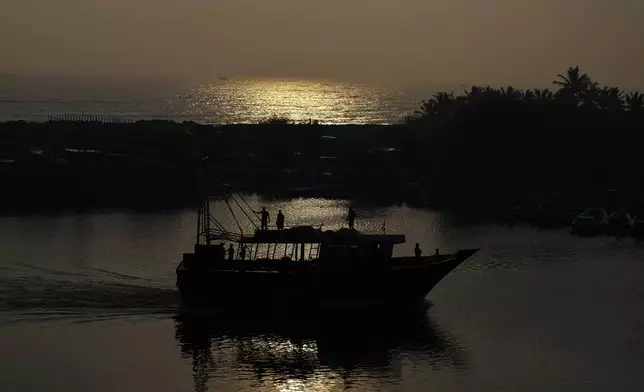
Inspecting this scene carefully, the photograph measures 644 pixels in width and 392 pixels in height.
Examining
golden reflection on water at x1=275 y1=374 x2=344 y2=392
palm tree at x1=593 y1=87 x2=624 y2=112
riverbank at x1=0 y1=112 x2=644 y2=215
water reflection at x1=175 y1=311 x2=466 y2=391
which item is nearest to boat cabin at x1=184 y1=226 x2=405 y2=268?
water reflection at x1=175 y1=311 x2=466 y2=391

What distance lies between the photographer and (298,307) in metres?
48.1

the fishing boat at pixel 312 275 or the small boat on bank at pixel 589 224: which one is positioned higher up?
the small boat on bank at pixel 589 224

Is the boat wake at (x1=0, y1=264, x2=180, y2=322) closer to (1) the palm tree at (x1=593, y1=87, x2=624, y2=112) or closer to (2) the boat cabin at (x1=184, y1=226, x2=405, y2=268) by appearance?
(2) the boat cabin at (x1=184, y1=226, x2=405, y2=268)

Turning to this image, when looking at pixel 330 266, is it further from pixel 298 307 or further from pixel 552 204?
pixel 552 204

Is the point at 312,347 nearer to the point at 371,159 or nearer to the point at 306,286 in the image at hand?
the point at 306,286

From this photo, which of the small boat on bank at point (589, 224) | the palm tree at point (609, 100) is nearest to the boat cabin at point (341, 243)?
the small boat on bank at point (589, 224)

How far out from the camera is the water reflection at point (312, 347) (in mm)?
40000

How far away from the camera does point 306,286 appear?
4750cm

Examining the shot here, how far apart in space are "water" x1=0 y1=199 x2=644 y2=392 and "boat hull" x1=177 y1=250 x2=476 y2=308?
0.80 metres

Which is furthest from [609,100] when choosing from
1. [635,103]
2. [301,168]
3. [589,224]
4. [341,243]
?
[341,243]

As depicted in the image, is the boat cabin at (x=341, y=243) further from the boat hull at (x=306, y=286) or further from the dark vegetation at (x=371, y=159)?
the dark vegetation at (x=371, y=159)

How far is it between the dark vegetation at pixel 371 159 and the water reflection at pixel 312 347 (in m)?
37.5

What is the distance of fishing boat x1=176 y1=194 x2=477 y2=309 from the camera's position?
4734 centimetres

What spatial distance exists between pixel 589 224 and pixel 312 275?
31479 millimetres
